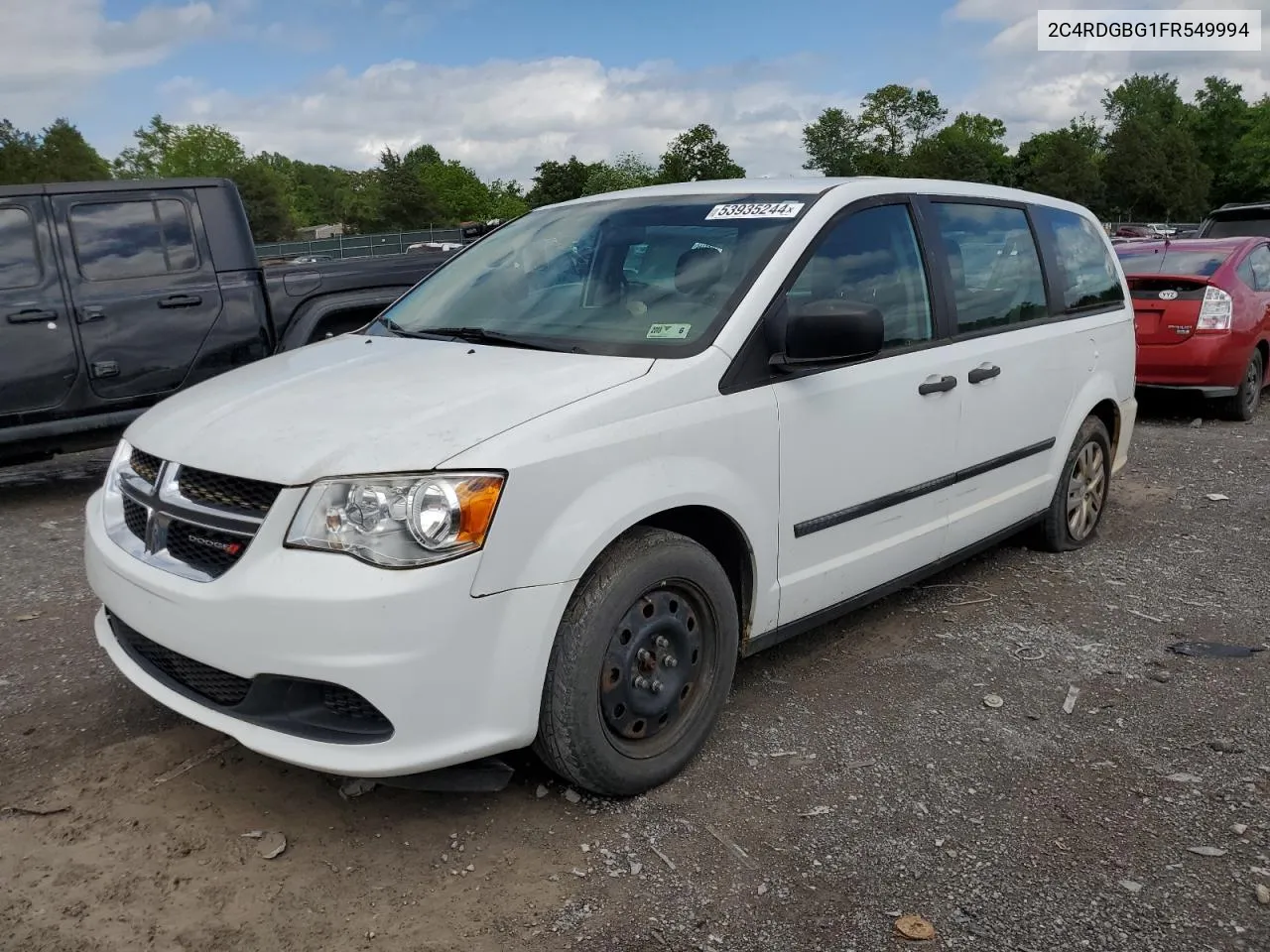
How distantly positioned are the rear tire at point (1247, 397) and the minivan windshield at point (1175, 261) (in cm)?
81

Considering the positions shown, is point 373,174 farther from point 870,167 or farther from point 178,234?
point 178,234

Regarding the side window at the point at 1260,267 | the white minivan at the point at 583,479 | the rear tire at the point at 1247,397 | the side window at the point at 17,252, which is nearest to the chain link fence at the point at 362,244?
the side window at the point at 1260,267

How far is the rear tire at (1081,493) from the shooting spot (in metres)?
5.23

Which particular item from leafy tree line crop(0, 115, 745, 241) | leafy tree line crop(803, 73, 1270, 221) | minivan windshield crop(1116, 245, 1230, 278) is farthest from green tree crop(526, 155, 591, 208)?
minivan windshield crop(1116, 245, 1230, 278)

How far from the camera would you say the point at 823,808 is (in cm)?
313

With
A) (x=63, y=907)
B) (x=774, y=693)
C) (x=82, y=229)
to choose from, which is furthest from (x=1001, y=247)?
(x=82, y=229)

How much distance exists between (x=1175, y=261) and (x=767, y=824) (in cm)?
804

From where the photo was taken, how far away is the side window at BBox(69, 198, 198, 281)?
6664 millimetres

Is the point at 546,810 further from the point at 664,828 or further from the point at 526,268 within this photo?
the point at 526,268

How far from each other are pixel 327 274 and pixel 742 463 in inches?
199

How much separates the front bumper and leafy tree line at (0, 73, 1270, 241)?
46.7 meters

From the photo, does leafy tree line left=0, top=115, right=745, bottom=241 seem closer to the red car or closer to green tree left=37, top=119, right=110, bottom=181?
green tree left=37, top=119, right=110, bottom=181

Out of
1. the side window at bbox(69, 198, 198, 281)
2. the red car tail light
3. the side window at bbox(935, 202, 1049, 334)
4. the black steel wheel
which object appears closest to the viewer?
the black steel wheel

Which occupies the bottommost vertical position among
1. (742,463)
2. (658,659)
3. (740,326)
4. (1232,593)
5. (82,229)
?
(1232,593)
